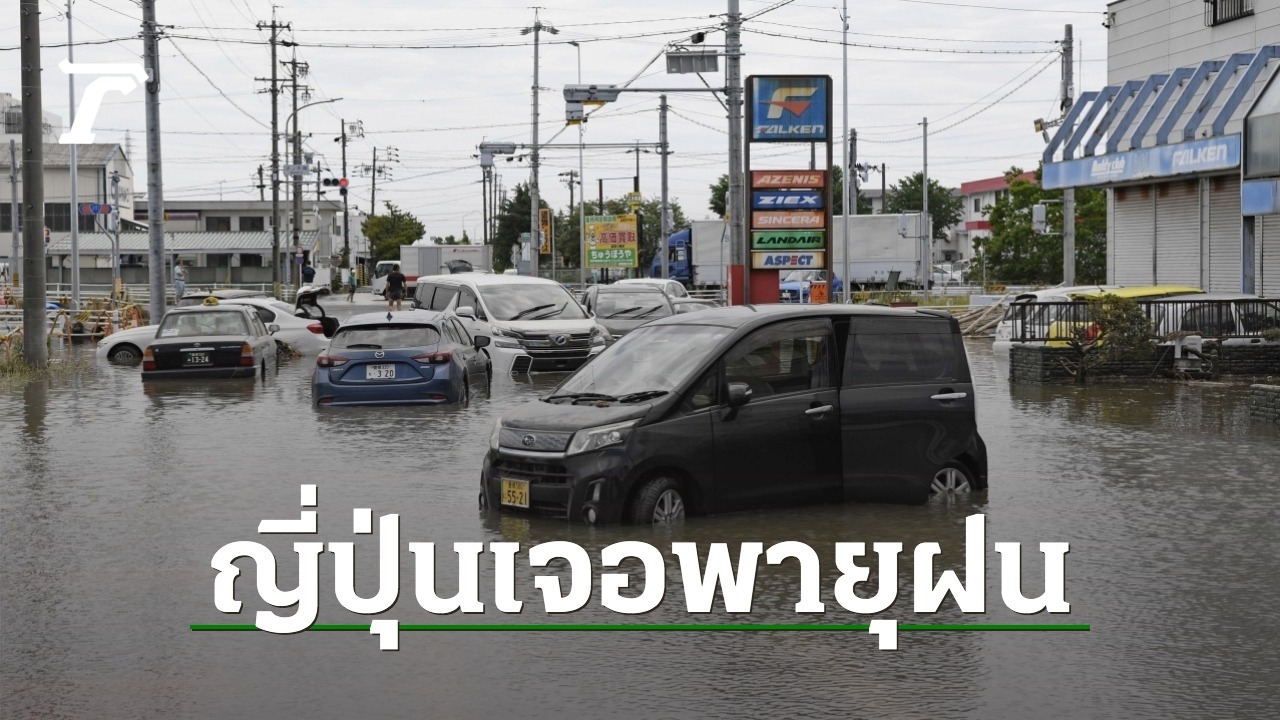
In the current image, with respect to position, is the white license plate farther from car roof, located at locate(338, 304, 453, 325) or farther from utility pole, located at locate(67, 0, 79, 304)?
utility pole, located at locate(67, 0, 79, 304)

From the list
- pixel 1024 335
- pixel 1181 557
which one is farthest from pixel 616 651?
pixel 1024 335

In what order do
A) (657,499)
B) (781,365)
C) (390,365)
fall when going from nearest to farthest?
(657,499)
(781,365)
(390,365)

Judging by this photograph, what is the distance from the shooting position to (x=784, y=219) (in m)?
33.7

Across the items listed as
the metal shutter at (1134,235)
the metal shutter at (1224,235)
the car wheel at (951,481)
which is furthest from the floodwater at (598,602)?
the metal shutter at (1134,235)

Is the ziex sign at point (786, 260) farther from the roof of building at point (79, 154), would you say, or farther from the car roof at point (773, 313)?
the roof of building at point (79, 154)

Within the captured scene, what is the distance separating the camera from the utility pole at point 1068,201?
43312 mm

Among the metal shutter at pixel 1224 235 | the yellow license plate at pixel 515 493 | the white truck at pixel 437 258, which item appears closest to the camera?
the yellow license plate at pixel 515 493

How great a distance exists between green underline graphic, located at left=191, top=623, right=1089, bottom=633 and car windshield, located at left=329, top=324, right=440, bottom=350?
12827mm

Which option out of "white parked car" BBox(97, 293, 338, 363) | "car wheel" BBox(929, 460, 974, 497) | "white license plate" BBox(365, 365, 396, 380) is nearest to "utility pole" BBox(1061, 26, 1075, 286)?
"white parked car" BBox(97, 293, 338, 363)

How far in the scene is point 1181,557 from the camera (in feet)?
33.7

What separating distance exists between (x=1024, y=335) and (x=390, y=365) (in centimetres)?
1116

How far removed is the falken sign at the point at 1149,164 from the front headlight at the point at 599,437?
23080 millimetres

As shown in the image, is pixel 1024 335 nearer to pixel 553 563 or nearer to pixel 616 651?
pixel 553 563

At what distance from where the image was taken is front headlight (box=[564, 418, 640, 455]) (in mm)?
10961
